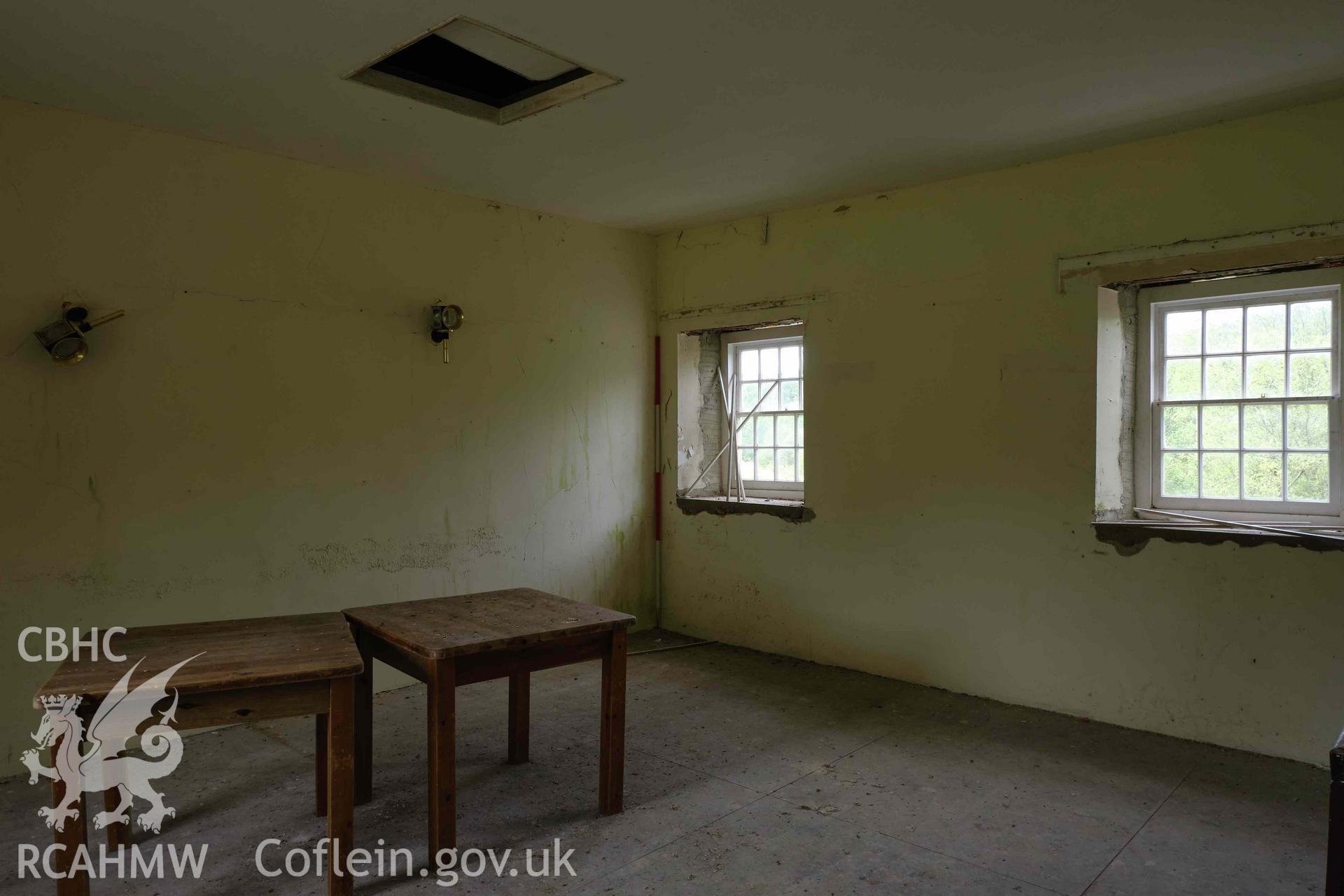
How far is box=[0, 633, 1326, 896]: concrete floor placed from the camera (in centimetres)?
249

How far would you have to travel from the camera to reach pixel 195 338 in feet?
12.2

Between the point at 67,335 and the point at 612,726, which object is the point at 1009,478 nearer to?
the point at 612,726

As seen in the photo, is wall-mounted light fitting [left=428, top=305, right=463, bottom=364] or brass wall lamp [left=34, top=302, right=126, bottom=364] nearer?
brass wall lamp [left=34, top=302, right=126, bottom=364]

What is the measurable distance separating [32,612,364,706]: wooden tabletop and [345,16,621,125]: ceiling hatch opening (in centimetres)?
195

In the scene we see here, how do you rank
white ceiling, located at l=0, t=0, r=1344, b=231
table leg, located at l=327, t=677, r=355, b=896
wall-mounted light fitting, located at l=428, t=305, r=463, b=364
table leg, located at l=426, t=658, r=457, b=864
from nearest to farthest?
table leg, located at l=327, t=677, r=355, b=896 < table leg, located at l=426, t=658, r=457, b=864 < white ceiling, located at l=0, t=0, r=1344, b=231 < wall-mounted light fitting, located at l=428, t=305, r=463, b=364

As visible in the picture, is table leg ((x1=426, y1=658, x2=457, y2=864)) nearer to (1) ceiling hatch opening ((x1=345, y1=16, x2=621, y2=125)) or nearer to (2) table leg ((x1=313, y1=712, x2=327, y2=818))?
(2) table leg ((x1=313, y1=712, x2=327, y2=818))


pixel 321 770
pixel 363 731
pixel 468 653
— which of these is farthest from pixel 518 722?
pixel 468 653

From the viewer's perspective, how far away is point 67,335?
10.9 ft

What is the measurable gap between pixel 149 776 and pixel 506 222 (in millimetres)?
3150

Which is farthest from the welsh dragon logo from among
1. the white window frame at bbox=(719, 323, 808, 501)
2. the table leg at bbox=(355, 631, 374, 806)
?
the white window frame at bbox=(719, 323, 808, 501)

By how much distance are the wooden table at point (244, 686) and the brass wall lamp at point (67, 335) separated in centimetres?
147

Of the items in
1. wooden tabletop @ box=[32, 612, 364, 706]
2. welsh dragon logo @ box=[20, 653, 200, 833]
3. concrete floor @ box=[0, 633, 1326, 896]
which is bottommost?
concrete floor @ box=[0, 633, 1326, 896]

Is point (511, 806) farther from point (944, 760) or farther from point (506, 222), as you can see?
point (506, 222)

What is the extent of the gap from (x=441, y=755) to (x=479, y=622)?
447mm
